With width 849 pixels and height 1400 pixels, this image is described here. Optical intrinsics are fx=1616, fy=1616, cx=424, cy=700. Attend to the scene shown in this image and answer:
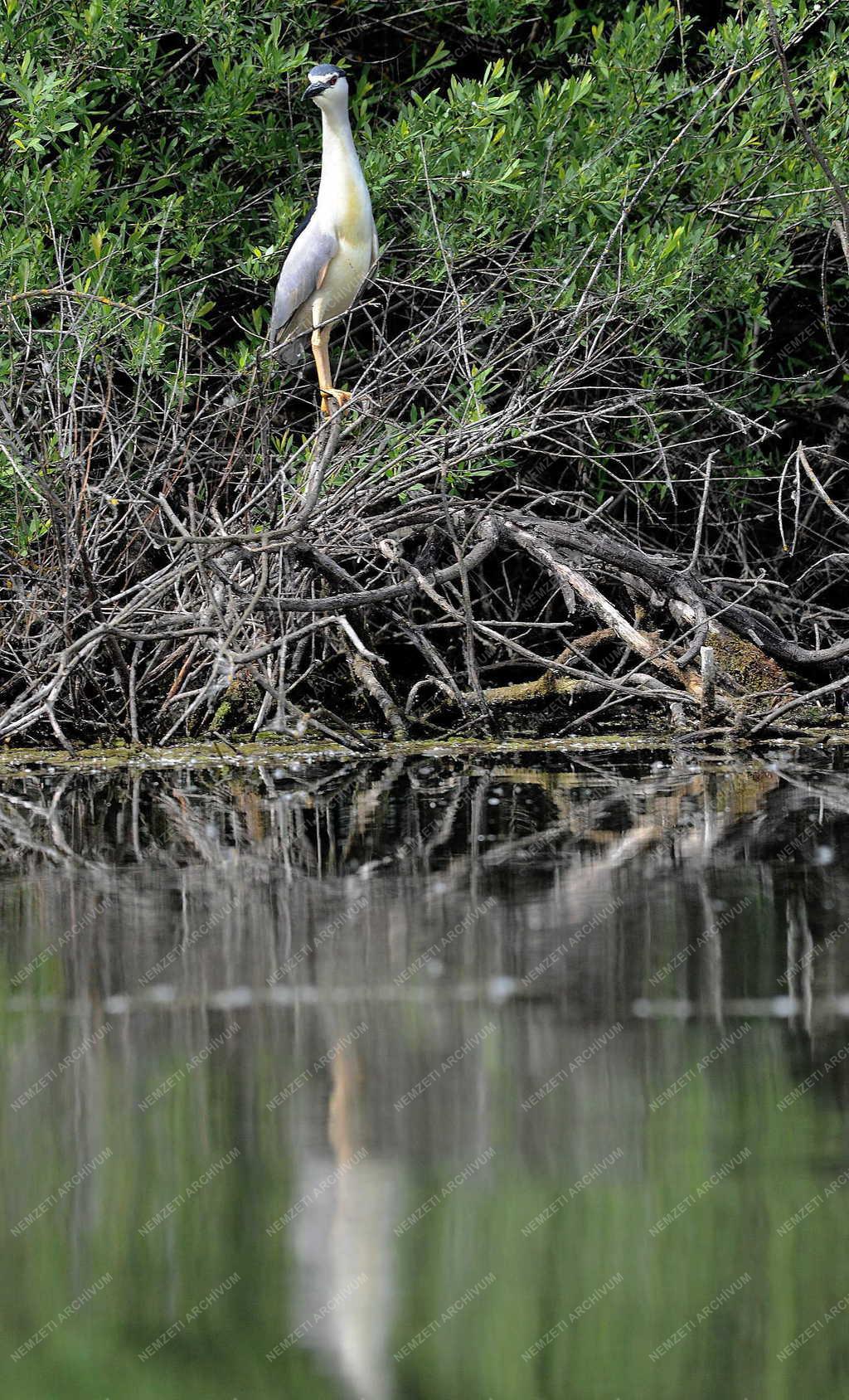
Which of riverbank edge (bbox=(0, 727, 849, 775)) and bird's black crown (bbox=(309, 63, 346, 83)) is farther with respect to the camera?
bird's black crown (bbox=(309, 63, 346, 83))

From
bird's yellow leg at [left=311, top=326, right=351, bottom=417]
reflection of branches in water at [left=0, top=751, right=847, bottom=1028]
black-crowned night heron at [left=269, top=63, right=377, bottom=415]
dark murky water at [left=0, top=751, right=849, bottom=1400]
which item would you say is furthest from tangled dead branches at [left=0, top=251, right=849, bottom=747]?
dark murky water at [left=0, top=751, right=849, bottom=1400]

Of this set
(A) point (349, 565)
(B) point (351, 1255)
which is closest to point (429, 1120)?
(B) point (351, 1255)

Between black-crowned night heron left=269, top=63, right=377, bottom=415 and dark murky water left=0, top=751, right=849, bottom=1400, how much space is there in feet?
9.93

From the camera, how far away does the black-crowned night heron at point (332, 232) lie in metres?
6.43

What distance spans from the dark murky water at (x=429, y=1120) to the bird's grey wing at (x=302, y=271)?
9.90 feet

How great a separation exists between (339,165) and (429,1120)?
16.1 feet

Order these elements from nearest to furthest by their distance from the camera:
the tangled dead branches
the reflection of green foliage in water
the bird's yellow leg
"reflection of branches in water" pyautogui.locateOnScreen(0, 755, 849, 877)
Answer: the reflection of green foliage in water < "reflection of branches in water" pyautogui.locateOnScreen(0, 755, 849, 877) < the tangled dead branches < the bird's yellow leg

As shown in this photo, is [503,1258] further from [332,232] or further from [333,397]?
[333,397]

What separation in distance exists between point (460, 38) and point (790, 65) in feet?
5.31

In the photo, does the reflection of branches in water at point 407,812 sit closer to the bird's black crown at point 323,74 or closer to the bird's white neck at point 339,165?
the bird's white neck at point 339,165

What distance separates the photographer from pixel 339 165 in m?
6.49

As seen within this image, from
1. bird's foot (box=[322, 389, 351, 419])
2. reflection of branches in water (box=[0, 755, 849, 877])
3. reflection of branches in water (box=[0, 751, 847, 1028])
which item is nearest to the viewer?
reflection of branches in water (box=[0, 751, 847, 1028])

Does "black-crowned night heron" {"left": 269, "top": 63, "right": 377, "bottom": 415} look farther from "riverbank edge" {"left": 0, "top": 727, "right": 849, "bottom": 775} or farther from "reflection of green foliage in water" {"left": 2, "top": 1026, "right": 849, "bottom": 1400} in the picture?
"reflection of green foliage in water" {"left": 2, "top": 1026, "right": 849, "bottom": 1400}

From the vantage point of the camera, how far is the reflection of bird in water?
183 cm
